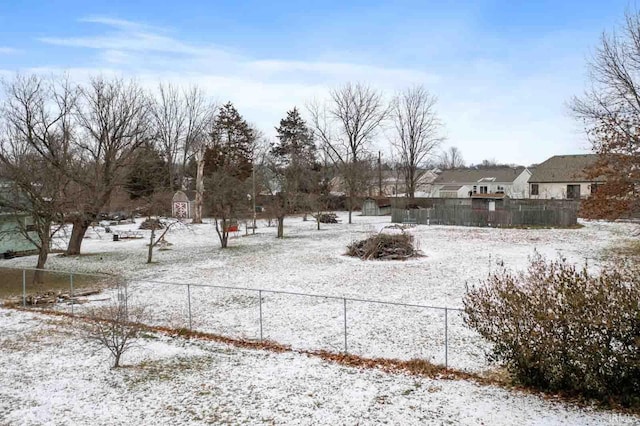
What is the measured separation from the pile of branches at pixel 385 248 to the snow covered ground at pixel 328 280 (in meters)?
1.12

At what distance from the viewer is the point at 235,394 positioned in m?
8.95

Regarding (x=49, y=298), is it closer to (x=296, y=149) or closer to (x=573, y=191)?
(x=296, y=149)

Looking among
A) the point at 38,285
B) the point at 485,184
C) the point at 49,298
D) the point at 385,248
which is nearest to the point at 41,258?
the point at 38,285

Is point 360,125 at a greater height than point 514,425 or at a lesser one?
greater

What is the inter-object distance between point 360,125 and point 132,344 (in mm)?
56465

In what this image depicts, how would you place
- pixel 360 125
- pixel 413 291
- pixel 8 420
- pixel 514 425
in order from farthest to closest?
pixel 360 125
pixel 413 291
pixel 8 420
pixel 514 425

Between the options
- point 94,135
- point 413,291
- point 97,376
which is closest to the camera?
point 97,376

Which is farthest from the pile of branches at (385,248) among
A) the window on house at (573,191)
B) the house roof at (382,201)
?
the window on house at (573,191)

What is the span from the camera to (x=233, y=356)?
11148 mm

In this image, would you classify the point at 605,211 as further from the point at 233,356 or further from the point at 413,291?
the point at 233,356

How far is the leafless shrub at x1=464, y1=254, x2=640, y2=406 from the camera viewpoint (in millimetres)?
7789

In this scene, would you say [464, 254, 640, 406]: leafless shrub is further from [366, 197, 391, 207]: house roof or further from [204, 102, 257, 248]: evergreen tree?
[366, 197, 391, 207]: house roof

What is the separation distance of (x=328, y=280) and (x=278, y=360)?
30.1 feet

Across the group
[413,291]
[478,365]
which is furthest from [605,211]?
[478,365]
